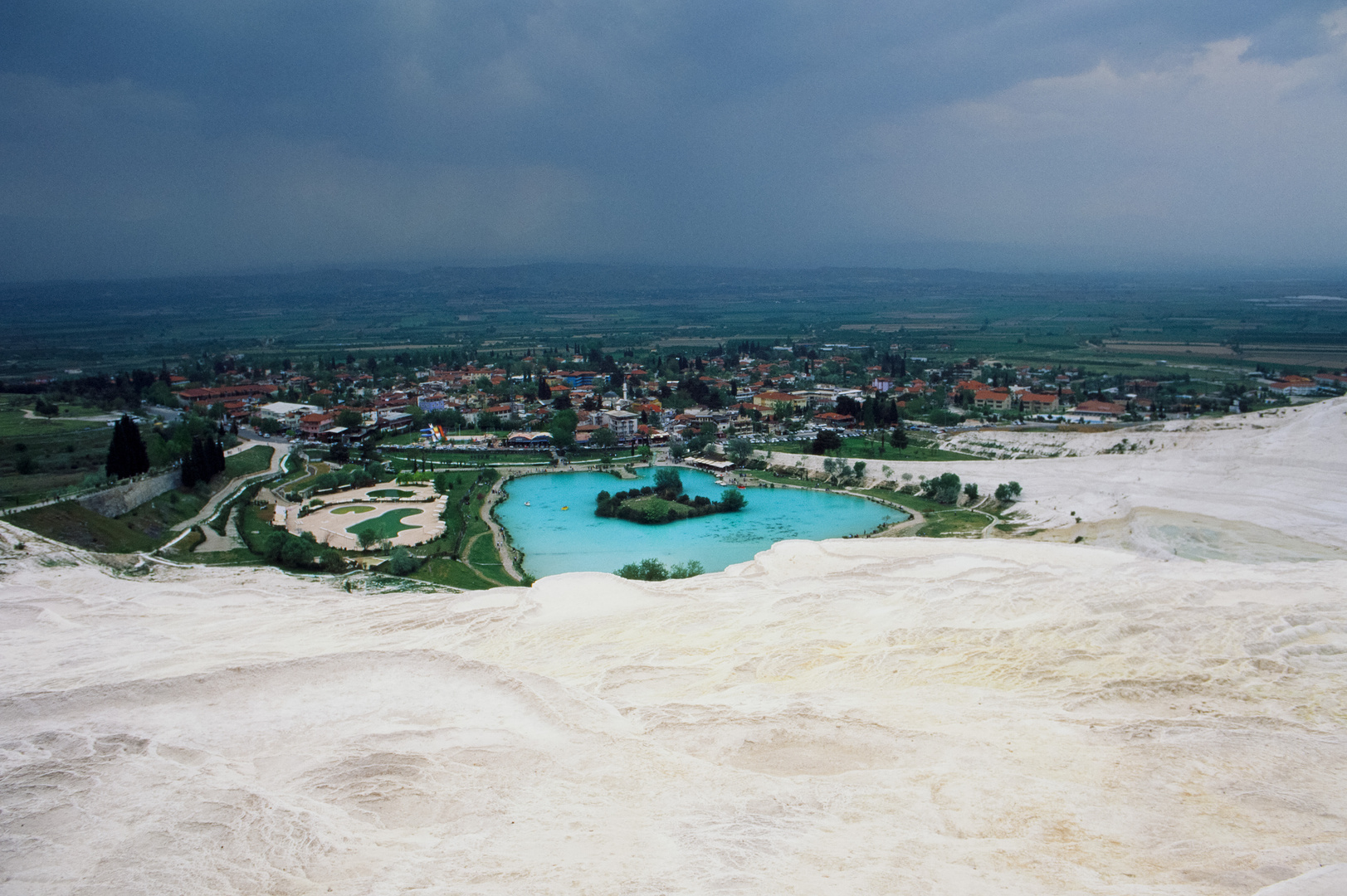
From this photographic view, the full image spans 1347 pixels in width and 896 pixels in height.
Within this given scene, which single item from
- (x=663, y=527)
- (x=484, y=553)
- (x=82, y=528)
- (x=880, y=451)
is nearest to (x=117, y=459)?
(x=82, y=528)

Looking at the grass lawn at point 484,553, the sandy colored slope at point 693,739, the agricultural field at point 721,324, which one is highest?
the agricultural field at point 721,324

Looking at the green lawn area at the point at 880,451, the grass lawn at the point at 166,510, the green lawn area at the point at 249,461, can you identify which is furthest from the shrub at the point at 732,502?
the green lawn area at the point at 249,461

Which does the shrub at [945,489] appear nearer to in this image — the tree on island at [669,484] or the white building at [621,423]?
the tree on island at [669,484]

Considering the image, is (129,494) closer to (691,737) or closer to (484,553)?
(484,553)

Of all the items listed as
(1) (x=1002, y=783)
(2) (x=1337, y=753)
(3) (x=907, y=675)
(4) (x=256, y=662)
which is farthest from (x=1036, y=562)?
(4) (x=256, y=662)

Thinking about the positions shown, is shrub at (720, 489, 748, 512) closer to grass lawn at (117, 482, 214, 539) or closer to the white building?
the white building

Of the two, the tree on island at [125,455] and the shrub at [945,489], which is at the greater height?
the tree on island at [125,455]
